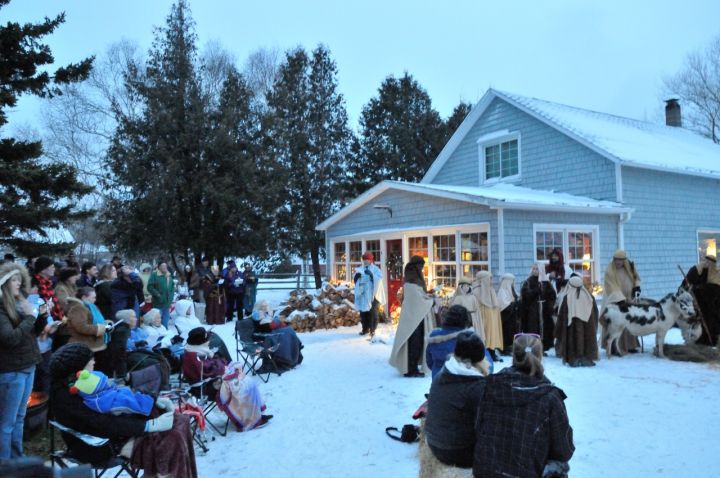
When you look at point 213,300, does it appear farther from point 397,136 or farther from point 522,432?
point 397,136

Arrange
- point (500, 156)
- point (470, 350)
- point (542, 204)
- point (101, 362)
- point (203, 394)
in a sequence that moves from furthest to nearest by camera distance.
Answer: point (500, 156), point (542, 204), point (101, 362), point (203, 394), point (470, 350)

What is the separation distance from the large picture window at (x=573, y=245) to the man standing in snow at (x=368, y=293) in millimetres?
3394

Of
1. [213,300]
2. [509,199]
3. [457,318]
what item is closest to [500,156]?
[509,199]

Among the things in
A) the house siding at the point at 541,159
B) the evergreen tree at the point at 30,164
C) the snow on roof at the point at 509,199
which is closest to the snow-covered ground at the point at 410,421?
the snow on roof at the point at 509,199

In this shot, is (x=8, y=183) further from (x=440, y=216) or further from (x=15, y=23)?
(x=440, y=216)

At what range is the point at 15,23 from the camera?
29.9 ft

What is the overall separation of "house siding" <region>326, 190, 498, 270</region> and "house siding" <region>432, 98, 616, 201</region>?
14.2 feet

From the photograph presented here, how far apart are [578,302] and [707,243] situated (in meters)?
10.3

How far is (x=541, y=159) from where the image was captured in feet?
47.7

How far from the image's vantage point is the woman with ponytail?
104 inches

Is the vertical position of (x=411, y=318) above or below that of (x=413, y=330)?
above

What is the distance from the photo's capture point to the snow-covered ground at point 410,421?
13.7 ft

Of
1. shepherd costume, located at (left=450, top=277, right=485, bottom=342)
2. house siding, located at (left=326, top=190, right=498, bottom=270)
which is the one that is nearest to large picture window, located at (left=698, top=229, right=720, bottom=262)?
house siding, located at (left=326, top=190, right=498, bottom=270)

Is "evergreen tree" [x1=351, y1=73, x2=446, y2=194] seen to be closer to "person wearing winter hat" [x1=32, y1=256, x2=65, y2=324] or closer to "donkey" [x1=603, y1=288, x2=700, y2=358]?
"donkey" [x1=603, y1=288, x2=700, y2=358]
